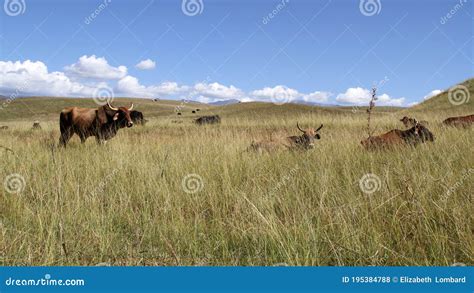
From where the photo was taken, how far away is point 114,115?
1274cm

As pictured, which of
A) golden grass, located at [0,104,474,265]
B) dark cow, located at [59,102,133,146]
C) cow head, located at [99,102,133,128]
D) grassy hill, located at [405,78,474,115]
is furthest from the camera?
grassy hill, located at [405,78,474,115]

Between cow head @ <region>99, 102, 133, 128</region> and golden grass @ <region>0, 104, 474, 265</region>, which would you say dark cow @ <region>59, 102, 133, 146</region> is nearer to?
cow head @ <region>99, 102, 133, 128</region>

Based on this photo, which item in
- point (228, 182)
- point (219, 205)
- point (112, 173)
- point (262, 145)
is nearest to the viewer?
point (219, 205)

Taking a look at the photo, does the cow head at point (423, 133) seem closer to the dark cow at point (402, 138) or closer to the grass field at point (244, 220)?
the dark cow at point (402, 138)

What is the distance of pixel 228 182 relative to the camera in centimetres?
446

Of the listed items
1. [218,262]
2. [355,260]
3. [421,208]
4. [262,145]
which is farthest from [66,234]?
[262,145]

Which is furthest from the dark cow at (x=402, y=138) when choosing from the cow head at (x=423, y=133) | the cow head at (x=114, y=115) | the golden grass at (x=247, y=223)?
the cow head at (x=114, y=115)

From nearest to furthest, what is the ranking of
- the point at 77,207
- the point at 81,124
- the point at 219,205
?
the point at 77,207 < the point at 219,205 < the point at 81,124

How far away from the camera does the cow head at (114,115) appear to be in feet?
41.3

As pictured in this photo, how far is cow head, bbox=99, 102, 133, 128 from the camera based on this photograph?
12.6 m

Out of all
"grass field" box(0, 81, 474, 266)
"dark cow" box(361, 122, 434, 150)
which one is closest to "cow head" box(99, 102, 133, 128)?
"grass field" box(0, 81, 474, 266)

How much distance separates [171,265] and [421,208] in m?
2.04

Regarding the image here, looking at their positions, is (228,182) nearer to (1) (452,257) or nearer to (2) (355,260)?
(2) (355,260)

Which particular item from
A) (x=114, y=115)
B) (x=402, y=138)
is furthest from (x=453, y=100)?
(x=114, y=115)
